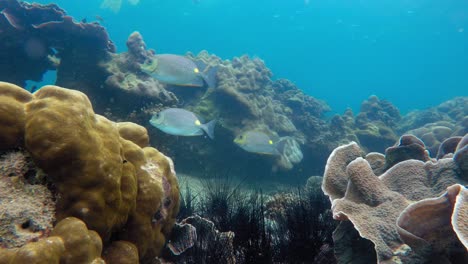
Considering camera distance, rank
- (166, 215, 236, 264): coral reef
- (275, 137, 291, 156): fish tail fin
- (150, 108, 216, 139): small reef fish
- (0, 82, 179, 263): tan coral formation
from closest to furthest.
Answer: (0, 82, 179, 263): tan coral formation, (166, 215, 236, 264): coral reef, (150, 108, 216, 139): small reef fish, (275, 137, 291, 156): fish tail fin

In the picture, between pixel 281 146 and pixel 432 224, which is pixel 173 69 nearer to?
pixel 432 224

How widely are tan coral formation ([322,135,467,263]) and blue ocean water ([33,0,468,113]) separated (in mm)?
64527

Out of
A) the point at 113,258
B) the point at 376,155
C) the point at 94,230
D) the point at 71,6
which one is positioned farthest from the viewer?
the point at 71,6

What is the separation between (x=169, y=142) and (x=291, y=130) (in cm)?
596

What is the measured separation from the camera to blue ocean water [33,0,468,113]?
72.8 m

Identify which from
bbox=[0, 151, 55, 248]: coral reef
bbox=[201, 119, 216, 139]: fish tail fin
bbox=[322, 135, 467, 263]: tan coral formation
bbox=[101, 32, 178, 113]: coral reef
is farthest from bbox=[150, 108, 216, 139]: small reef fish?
bbox=[0, 151, 55, 248]: coral reef

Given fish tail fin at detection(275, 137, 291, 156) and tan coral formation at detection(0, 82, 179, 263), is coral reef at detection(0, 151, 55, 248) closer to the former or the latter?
tan coral formation at detection(0, 82, 179, 263)

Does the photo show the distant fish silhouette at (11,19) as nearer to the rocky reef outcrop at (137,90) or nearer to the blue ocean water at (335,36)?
the rocky reef outcrop at (137,90)

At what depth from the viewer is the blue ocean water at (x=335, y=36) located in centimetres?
7275

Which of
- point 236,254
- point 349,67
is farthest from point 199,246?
point 349,67

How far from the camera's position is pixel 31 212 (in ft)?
6.11

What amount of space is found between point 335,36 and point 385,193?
114684mm

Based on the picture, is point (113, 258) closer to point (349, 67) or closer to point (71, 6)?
point (71, 6)

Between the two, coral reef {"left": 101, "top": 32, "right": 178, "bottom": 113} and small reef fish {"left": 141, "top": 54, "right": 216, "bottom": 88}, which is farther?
coral reef {"left": 101, "top": 32, "right": 178, "bottom": 113}
